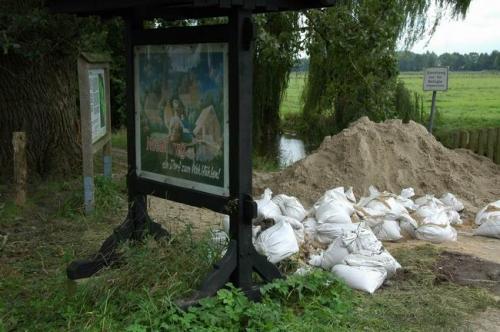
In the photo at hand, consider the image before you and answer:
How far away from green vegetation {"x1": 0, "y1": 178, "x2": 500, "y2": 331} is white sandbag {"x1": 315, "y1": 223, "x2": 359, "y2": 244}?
599mm

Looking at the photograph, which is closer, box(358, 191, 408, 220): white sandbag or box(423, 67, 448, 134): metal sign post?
box(358, 191, 408, 220): white sandbag

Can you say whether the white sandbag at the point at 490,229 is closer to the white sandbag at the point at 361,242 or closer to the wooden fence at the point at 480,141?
the white sandbag at the point at 361,242

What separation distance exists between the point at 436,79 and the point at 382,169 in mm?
4627

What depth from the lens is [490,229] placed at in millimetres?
6441

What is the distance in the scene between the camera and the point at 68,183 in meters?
7.95

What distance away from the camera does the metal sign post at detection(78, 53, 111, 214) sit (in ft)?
21.2

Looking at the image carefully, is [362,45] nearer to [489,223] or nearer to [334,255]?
[489,223]

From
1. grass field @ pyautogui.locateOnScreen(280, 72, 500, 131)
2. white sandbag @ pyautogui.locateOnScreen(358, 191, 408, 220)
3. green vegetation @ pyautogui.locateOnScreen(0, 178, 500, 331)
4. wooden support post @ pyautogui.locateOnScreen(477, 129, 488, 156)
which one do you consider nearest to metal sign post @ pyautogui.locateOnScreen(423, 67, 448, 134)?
wooden support post @ pyautogui.locateOnScreen(477, 129, 488, 156)

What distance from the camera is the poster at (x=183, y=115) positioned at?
3988mm

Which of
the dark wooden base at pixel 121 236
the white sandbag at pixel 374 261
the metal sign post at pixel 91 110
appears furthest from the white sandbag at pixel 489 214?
the metal sign post at pixel 91 110

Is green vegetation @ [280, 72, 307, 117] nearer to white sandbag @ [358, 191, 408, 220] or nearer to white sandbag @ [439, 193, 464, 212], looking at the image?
white sandbag @ [439, 193, 464, 212]

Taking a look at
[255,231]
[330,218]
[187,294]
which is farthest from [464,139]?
[187,294]

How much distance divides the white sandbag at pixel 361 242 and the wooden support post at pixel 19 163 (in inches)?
143

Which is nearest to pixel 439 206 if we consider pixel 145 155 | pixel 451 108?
pixel 145 155
